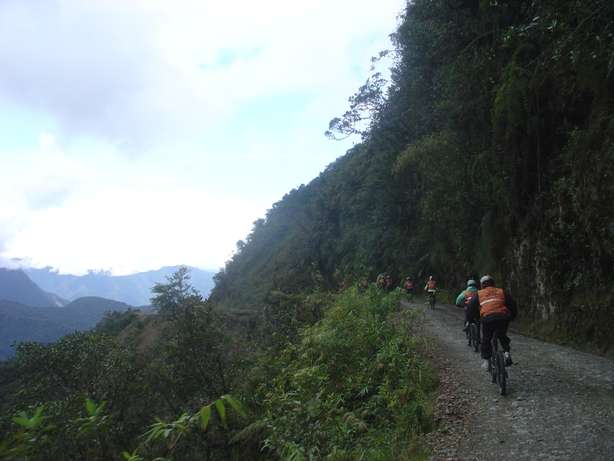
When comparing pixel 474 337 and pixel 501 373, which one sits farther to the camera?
pixel 474 337

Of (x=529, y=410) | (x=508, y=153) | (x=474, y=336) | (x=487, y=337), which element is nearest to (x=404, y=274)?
(x=508, y=153)

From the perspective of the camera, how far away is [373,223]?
133 feet

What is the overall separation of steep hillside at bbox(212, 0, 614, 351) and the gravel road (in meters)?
2.83

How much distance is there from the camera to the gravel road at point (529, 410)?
6.04 metres

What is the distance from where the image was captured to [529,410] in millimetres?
7316

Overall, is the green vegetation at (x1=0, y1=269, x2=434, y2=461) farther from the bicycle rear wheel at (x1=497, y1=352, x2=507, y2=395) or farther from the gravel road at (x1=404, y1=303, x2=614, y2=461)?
the bicycle rear wheel at (x1=497, y1=352, x2=507, y2=395)

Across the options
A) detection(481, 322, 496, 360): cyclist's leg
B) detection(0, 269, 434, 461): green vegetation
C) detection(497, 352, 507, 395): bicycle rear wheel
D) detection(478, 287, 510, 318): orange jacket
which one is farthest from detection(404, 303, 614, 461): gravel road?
detection(478, 287, 510, 318): orange jacket

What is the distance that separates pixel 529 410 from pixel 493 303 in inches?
75.2

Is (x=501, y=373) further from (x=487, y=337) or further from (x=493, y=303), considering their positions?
(x=493, y=303)

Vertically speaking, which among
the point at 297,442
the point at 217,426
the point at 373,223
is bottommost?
the point at 217,426

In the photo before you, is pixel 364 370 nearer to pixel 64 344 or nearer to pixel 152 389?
pixel 152 389

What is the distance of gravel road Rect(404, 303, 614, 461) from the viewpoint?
604cm

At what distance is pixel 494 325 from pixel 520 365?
9.23 feet

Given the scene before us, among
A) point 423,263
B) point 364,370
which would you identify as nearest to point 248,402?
point 364,370
